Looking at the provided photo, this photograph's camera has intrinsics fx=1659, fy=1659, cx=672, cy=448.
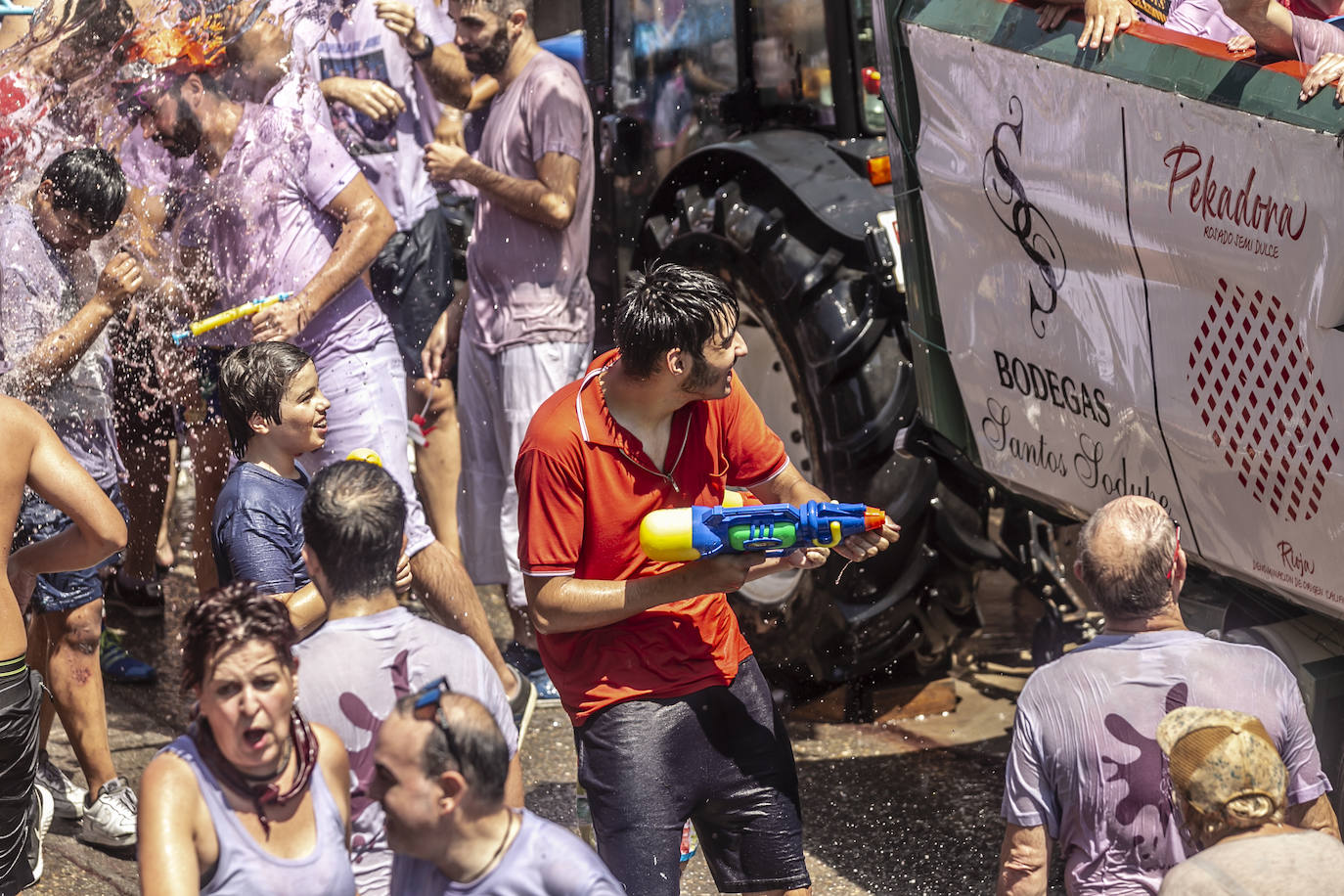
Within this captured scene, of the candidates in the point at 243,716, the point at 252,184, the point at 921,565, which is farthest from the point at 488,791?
the point at 252,184

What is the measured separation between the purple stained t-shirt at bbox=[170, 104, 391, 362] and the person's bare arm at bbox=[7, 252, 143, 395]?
0.43 m

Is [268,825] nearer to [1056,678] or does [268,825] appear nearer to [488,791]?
[488,791]

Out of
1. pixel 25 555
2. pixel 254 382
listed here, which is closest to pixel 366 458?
pixel 254 382

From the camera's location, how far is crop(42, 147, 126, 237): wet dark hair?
→ 470 centimetres

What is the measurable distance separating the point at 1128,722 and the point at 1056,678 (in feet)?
0.45

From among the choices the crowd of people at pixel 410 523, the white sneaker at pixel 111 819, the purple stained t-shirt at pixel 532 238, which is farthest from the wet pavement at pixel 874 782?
the purple stained t-shirt at pixel 532 238

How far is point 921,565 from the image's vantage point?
16.0ft

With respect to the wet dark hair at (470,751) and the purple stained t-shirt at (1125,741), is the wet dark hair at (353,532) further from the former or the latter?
the purple stained t-shirt at (1125,741)

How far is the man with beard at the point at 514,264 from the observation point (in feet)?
17.3

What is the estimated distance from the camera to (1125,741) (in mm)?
2688

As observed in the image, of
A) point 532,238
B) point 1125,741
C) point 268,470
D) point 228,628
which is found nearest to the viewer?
point 228,628

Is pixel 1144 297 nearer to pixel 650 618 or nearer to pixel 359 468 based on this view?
pixel 650 618

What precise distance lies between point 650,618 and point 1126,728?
919 millimetres

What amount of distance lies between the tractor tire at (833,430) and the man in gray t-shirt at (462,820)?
8.11 feet
